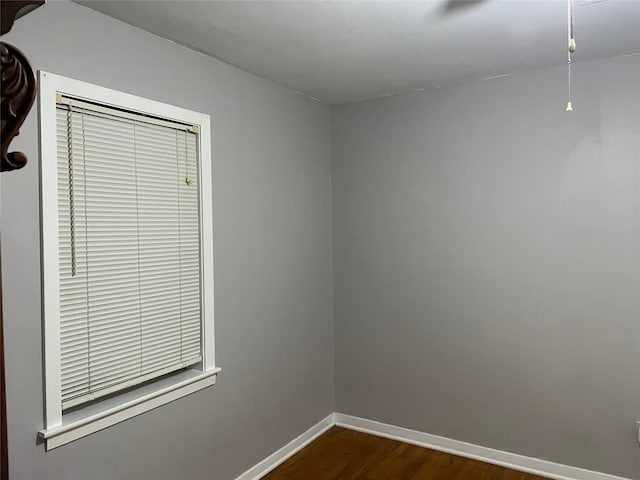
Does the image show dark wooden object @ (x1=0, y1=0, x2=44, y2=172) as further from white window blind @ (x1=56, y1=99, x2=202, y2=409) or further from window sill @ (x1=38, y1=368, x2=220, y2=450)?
window sill @ (x1=38, y1=368, x2=220, y2=450)

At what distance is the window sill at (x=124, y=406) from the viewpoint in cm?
193

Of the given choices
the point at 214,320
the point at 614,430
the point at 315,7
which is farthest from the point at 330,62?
the point at 614,430

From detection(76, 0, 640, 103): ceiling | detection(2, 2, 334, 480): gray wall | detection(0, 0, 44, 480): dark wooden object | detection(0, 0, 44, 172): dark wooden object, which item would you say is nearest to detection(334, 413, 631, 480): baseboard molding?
detection(2, 2, 334, 480): gray wall

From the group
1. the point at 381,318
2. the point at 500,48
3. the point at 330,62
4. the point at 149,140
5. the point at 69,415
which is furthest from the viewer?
the point at 381,318

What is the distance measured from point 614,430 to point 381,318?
5.12ft

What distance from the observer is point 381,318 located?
139 inches

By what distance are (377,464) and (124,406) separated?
175 centimetres

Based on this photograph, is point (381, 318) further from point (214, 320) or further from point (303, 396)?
point (214, 320)

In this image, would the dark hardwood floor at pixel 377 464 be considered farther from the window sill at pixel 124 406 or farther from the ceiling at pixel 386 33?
the ceiling at pixel 386 33

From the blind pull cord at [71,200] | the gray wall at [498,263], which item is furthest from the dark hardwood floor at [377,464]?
the blind pull cord at [71,200]

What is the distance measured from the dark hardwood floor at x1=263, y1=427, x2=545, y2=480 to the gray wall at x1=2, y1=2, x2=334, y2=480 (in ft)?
0.68

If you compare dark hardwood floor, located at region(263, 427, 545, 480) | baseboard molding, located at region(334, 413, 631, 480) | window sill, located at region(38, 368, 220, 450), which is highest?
window sill, located at region(38, 368, 220, 450)

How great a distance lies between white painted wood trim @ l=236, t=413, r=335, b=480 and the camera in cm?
295

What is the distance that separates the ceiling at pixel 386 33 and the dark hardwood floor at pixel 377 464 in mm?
2499
